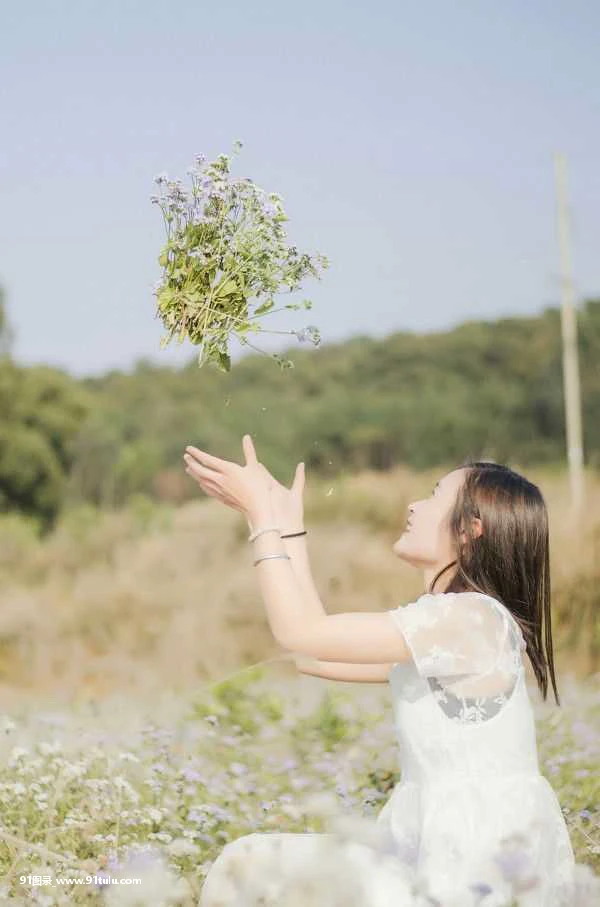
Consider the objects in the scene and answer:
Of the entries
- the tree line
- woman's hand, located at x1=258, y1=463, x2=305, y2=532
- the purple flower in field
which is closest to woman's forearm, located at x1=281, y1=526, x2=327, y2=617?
woman's hand, located at x1=258, y1=463, x2=305, y2=532

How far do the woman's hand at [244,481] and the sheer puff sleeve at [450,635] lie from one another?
0.33 meters

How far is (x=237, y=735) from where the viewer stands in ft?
14.1

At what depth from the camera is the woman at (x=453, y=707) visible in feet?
6.59

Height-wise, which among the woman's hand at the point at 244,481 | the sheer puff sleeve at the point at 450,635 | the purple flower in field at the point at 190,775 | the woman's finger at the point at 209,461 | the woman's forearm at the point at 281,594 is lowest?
the purple flower in field at the point at 190,775

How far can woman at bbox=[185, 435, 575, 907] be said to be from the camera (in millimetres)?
2010

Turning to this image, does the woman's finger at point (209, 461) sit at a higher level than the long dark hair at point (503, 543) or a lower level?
higher

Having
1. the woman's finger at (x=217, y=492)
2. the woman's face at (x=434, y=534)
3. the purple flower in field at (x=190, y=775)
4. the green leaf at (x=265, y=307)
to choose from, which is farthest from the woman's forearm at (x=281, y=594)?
the purple flower in field at (x=190, y=775)

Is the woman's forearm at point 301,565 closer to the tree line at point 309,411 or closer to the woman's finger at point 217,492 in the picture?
the woman's finger at point 217,492

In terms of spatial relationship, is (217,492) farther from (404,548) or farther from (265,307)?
(265,307)

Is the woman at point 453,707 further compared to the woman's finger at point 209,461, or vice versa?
the woman's finger at point 209,461

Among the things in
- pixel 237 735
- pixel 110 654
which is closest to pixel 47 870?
pixel 237 735

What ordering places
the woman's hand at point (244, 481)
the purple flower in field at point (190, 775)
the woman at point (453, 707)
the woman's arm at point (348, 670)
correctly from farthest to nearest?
the purple flower in field at point (190, 775) < the woman's arm at point (348, 670) < the woman's hand at point (244, 481) < the woman at point (453, 707)

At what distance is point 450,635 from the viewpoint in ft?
6.72

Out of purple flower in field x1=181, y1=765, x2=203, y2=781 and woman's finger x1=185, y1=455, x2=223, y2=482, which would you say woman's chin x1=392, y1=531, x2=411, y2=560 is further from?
purple flower in field x1=181, y1=765, x2=203, y2=781
